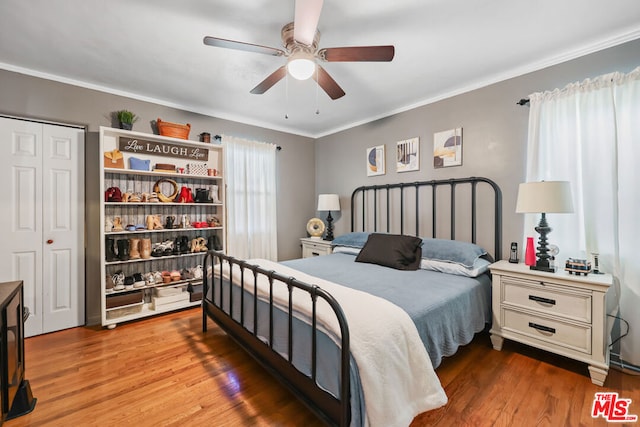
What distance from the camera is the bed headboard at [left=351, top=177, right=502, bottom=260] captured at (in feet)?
9.22

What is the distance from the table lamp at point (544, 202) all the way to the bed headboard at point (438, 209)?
513 millimetres

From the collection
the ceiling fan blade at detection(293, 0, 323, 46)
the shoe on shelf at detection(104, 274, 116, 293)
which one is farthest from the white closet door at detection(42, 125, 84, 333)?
the ceiling fan blade at detection(293, 0, 323, 46)

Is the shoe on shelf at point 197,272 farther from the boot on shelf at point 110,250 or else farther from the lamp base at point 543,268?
the lamp base at point 543,268

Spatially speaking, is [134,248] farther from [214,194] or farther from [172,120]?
[172,120]

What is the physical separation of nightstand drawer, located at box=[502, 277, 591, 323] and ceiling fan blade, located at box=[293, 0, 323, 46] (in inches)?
93.9

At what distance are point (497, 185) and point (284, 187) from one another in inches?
116

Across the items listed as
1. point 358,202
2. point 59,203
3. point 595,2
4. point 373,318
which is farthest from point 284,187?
point 595,2

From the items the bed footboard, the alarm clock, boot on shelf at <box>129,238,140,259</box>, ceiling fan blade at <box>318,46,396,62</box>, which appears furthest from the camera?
the alarm clock

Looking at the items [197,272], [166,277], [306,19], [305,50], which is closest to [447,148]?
[305,50]

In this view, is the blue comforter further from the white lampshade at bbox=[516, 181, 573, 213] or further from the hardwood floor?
the white lampshade at bbox=[516, 181, 573, 213]

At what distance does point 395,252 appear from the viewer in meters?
2.78

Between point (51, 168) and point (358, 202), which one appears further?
point (358, 202)

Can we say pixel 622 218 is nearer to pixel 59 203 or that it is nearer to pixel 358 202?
pixel 358 202

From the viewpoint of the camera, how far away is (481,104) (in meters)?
2.86
